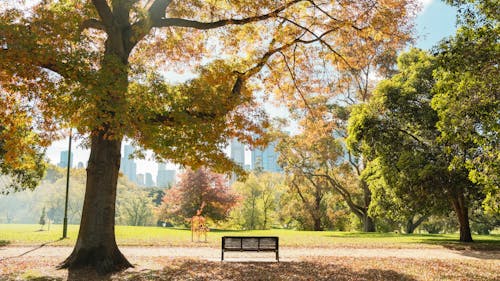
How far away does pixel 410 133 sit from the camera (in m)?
20.4

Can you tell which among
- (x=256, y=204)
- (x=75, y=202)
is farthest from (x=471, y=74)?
(x=75, y=202)

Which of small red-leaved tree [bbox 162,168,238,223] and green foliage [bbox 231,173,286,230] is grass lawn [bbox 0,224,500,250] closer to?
small red-leaved tree [bbox 162,168,238,223]

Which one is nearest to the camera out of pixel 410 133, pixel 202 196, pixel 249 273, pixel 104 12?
pixel 249 273

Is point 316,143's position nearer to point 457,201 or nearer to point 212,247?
point 457,201

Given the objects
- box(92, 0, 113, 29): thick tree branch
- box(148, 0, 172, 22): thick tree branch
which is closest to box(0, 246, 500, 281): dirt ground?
box(92, 0, 113, 29): thick tree branch

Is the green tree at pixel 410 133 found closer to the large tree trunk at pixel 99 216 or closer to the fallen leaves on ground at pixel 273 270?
the fallen leaves on ground at pixel 273 270

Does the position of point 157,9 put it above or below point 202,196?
above

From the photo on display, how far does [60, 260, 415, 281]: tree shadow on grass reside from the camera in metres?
9.72

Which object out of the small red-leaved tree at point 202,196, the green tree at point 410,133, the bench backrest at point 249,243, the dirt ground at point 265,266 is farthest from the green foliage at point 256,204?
the bench backrest at point 249,243

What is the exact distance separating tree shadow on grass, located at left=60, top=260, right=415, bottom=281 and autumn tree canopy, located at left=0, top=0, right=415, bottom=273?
3.45 feet

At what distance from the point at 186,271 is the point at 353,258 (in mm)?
5772

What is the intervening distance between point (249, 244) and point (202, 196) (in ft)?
92.1

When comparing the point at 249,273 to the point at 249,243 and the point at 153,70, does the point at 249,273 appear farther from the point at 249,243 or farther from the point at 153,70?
the point at 153,70

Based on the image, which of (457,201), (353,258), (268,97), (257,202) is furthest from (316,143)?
(257,202)
